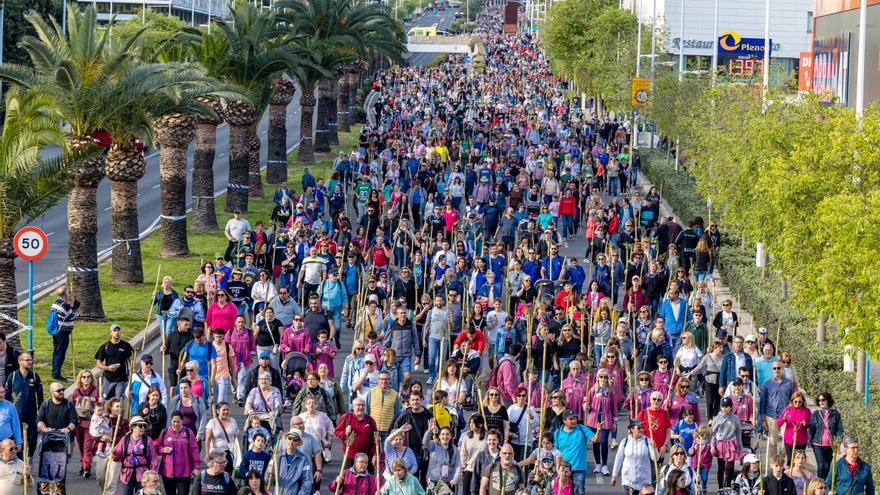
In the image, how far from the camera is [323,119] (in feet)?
182

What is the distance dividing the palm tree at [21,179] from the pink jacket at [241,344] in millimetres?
4766

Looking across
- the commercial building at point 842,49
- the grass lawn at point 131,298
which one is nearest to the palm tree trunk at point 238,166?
the grass lawn at point 131,298

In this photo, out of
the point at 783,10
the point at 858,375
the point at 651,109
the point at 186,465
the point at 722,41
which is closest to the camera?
the point at 186,465

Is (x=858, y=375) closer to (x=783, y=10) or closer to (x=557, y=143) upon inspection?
(x=557, y=143)

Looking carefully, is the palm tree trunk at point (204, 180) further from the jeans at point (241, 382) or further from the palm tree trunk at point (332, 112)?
the palm tree trunk at point (332, 112)

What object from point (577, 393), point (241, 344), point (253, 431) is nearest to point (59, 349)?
point (241, 344)

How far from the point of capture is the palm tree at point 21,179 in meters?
23.0

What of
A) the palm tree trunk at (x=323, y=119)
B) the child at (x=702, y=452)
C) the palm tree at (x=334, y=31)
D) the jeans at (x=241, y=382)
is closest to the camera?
the child at (x=702, y=452)

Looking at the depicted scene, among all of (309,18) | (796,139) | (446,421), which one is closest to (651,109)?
(309,18)

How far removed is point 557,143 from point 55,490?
1330 inches

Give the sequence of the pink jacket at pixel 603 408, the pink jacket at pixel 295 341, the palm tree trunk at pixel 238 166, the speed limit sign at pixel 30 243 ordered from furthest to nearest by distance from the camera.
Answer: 1. the palm tree trunk at pixel 238 166
2. the speed limit sign at pixel 30 243
3. the pink jacket at pixel 295 341
4. the pink jacket at pixel 603 408

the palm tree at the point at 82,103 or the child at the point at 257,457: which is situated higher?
the palm tree at the point at 82,103

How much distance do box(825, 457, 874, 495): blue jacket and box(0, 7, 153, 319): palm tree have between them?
14.5 meters

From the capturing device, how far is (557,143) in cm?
4778
